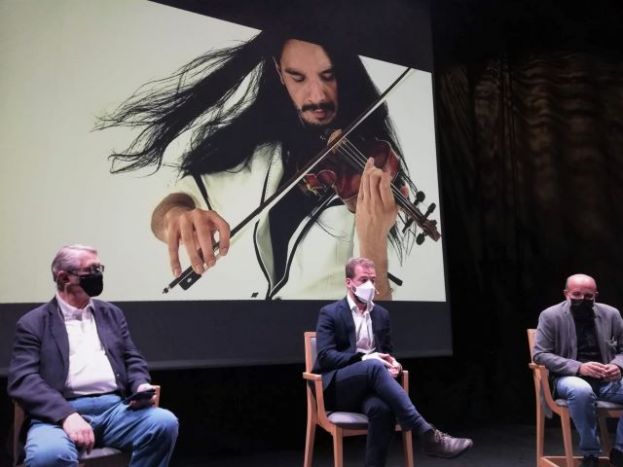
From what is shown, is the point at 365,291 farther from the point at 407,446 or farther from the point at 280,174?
the point at 280,174

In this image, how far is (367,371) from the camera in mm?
2703

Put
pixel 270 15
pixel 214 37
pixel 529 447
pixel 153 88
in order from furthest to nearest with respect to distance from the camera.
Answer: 1. pixel 529 447
2. pixel 270 15
3. pixel 214 37
4. pixel 153 88

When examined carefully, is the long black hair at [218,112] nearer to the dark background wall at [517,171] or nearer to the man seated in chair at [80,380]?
the man seated in chair at [80,380]

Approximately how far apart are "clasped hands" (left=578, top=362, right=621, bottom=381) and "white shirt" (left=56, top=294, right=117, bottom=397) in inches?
81.4

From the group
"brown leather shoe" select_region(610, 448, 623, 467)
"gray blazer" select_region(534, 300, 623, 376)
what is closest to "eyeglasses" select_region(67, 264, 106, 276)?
"gray blazer" select_region(534, 300, 623, 376)

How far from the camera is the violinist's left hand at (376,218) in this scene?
3.89 m

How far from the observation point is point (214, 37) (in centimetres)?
348

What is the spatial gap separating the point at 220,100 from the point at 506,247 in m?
2.49

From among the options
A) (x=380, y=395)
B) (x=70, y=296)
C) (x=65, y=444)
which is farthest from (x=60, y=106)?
(x=380, y=395)

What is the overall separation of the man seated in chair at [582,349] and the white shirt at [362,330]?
853 mm

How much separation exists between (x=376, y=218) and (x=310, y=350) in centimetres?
113

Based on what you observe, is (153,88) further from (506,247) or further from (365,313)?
(506,247)

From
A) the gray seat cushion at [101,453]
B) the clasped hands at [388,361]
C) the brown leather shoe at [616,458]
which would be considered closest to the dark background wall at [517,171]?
the brown leather shoe at [616,458]

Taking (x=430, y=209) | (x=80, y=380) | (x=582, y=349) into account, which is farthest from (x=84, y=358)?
(x=430, y=209)
